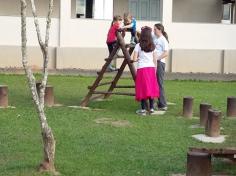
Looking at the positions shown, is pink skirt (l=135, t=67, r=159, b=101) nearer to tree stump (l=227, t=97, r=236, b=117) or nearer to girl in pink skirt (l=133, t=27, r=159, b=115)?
girl in pink skirt (l=133, t=27, r=159, b=115)

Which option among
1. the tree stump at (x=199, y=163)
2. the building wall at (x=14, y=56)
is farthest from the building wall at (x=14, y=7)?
the tree stump at (x=199, y=163)

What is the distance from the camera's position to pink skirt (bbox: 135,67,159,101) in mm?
11828

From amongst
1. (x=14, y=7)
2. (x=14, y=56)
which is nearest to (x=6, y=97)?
(x=14, y=56)

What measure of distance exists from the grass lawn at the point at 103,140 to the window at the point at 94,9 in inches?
366

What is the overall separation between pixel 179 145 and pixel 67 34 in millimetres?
13662

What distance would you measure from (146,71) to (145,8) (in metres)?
13.1

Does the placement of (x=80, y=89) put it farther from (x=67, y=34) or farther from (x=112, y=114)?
(x=67, y=34)

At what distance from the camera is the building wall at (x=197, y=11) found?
25141mm

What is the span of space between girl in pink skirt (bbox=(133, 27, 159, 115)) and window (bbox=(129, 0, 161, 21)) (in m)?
12.8

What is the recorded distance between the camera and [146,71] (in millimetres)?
11914

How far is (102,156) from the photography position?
816 centimetres

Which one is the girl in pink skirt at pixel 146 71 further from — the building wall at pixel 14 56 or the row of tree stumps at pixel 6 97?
the building wall at pixel 14 56

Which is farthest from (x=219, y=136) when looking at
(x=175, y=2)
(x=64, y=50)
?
(x=175, y=2)

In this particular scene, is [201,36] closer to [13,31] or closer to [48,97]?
[13,31]
